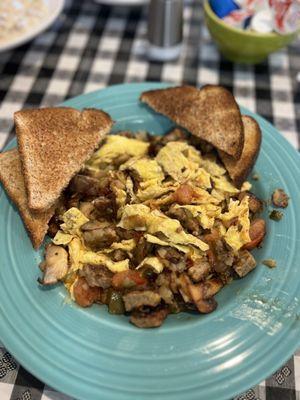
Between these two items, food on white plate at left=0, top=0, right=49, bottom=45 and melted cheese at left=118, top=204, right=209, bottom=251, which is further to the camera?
food on white plate at left=0, top=0, right=49, bottom=45

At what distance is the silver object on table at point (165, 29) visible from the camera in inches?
130

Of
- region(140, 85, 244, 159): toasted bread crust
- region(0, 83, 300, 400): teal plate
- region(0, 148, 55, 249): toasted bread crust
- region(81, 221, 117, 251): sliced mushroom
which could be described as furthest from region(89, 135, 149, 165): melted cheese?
region(0, 83, 300, 400): teal plate

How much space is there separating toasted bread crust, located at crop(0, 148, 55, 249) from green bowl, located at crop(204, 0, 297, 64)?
183 cm

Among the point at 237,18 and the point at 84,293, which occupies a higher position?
the point at 237,18

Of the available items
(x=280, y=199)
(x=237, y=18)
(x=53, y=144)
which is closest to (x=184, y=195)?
(x=280, y=199)

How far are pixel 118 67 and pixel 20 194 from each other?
1.75 meters

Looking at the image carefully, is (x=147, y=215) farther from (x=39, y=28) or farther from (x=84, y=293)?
(x=39, y=28)

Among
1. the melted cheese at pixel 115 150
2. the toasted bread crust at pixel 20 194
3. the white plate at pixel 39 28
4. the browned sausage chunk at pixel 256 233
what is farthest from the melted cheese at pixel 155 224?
the white plate at pixel 39 28

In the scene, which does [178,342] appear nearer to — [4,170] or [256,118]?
[4,170]

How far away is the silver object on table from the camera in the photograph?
10.9 ft

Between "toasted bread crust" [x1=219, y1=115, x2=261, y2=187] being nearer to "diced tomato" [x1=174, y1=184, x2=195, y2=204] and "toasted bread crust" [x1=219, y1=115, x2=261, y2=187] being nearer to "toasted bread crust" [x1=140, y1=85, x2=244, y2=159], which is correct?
"toasted bread crust" [x1=140, y1=85, x2=244, y2=159]

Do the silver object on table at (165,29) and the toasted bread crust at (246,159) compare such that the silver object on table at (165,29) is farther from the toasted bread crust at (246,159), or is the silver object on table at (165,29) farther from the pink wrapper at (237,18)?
the toasted bread crust at (246,159)

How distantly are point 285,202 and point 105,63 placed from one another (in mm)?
2090

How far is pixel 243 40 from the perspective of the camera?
3252mm
